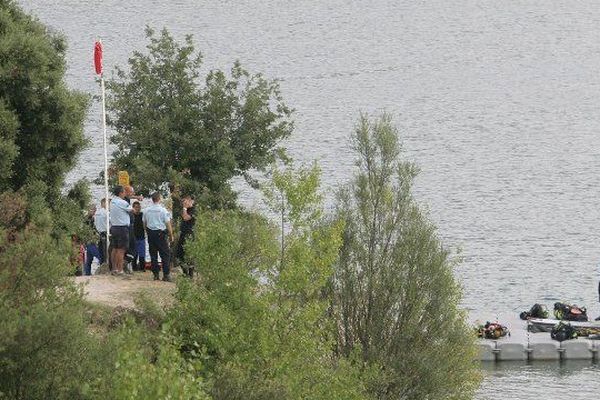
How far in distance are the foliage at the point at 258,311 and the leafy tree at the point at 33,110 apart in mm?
3699

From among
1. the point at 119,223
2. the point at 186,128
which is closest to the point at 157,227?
the point at 119,223

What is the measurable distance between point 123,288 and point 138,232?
271 centimetres

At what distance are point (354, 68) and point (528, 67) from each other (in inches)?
564

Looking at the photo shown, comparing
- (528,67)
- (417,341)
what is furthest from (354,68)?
(417,341)

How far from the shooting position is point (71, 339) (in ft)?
82.2

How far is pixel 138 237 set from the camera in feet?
123

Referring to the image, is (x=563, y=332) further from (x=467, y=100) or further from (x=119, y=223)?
(x=467, y=100)

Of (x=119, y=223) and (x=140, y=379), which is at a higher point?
(x=119, y=223)

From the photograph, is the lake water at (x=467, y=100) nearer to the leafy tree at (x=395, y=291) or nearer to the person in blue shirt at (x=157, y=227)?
the leafy tree at (x=395, y=291)

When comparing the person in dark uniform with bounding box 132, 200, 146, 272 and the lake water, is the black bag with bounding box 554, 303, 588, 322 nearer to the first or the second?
the lake water

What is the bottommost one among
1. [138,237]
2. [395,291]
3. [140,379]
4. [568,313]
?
[140,379]

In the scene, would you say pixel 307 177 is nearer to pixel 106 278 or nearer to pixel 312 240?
pixel 312 240

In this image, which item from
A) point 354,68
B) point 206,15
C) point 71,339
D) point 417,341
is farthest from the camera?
point 206,15

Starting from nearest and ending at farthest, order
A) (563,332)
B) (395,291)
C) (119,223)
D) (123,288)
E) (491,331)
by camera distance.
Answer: (123,288) < (119,223) < (395,291) < (563,332) < (491,331)
